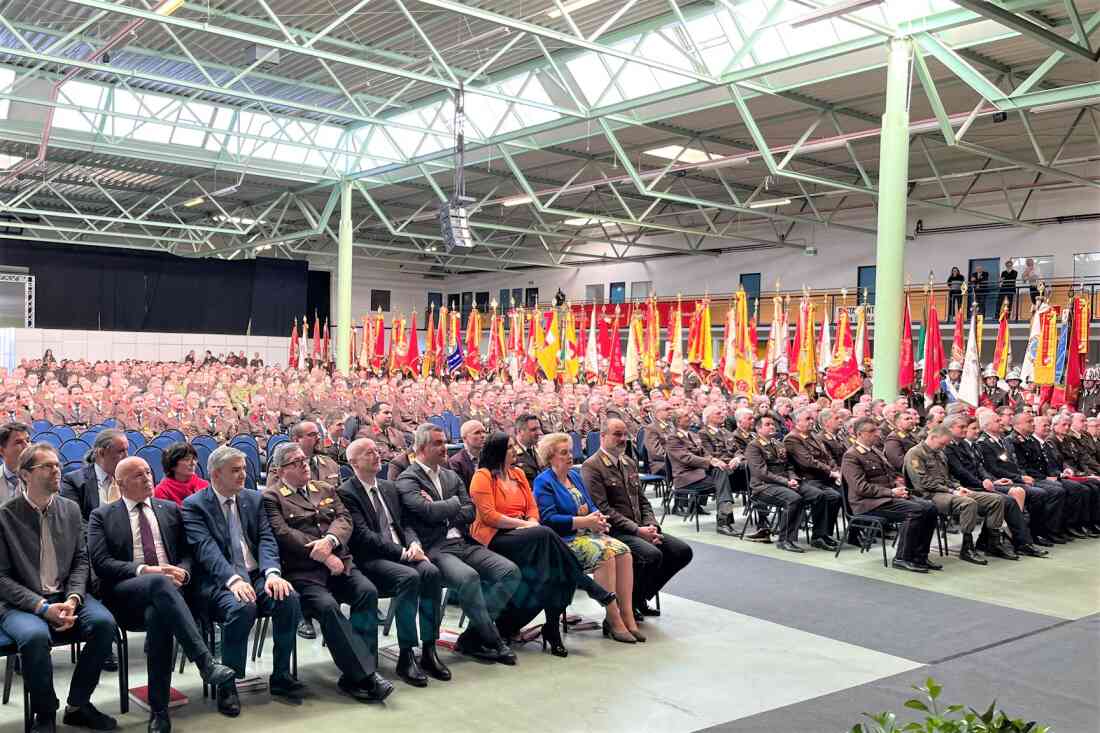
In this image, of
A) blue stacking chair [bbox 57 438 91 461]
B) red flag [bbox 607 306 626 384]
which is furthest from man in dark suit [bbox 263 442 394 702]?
red flag [bbox 607 306 626 384]

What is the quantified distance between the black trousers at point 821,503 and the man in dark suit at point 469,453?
3665mm

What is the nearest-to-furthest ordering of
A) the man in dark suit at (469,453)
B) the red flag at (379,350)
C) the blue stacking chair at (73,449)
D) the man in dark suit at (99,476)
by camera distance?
the man in dark suit at (99,476), the man in dark suit at (469,453), the blue stacking chair at (73,449), the red flag at (379,350)

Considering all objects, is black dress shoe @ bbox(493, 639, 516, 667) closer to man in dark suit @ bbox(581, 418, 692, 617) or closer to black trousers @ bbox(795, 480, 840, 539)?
man in dark suit @ bbox(581, 418, 692, 617)

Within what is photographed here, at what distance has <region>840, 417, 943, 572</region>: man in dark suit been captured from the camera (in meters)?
7.80

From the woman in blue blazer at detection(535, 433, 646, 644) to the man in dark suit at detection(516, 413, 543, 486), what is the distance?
2.03ft

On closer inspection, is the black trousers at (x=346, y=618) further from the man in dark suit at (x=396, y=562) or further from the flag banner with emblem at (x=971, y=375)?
the flag banner with emblem at (x=971, y=375)

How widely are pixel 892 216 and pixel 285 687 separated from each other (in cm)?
959

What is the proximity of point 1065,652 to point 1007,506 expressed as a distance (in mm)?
3335

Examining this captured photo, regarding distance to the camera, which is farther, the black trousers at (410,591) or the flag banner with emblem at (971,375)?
the flag banner with emblem at (971,375)

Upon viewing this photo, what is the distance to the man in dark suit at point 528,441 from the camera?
6.69m

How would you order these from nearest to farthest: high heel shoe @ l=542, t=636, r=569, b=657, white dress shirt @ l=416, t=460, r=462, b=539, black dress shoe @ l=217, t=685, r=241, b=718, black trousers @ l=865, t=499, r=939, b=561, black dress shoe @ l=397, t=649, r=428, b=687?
black dress shoe @ l=217, t=685, r=241, b=718, black dress shoe @ l=397, t=649, r=428, b=687, high heel shoe @ l=542, t=636, r=569, b=657, white dress shirt @ l=416, t=460, r=462, b=539, black trousers @ l=865, t=499, r=939, b=561

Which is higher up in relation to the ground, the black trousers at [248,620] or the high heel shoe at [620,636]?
the black trousers at [248,620]

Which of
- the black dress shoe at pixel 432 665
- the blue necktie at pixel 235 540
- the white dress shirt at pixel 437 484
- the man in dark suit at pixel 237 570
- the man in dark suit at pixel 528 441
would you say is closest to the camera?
the man in dark suit at pixel 237 570

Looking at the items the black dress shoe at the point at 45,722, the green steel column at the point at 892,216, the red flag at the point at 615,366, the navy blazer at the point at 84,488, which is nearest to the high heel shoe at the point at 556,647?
Result: the black dress shoe at the point at 45,722
